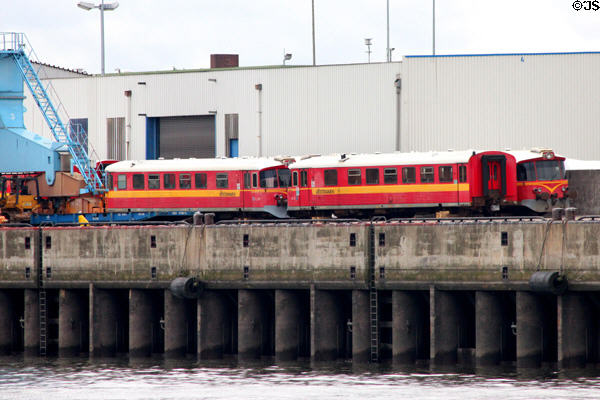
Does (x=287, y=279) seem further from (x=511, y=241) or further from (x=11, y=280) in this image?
(x=11, y=280)

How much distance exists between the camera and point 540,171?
5834 centimetres

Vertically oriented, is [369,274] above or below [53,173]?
below

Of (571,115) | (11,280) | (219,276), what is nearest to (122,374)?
(219,276)

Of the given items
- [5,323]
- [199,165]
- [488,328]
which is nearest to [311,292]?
[488,328]

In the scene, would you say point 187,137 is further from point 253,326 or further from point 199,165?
point 253,326

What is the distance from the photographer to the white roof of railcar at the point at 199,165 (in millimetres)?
62688

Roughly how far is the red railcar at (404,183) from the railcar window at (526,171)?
0.39m

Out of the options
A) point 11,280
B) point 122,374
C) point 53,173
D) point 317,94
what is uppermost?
point 317,94

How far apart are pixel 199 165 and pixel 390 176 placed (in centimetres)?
1092

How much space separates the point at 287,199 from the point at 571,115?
1876 centimetres

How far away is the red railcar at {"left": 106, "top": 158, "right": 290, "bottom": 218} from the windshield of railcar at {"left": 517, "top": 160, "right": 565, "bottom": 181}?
1242 centimetres

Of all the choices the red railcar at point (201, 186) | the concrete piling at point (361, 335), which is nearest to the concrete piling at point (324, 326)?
the concrete piling at point (361, 335)

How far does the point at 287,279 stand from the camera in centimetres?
4816

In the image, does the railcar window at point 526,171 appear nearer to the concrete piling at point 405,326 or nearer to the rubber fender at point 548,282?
the concrete piling at point 405,326
